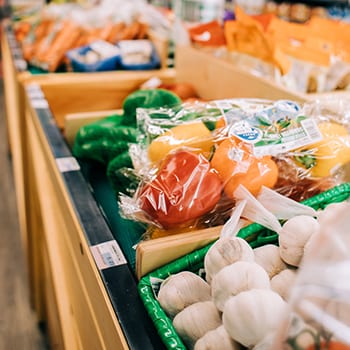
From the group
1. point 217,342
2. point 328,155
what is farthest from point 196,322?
point 328,155

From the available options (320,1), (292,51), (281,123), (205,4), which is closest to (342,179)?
(281,123)

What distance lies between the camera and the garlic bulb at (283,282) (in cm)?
46

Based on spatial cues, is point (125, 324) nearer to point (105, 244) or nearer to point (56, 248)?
point (105, 244)

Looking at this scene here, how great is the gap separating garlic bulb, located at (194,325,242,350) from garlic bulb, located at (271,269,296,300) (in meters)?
0.08

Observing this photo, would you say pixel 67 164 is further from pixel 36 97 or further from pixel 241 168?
pixel 36 97

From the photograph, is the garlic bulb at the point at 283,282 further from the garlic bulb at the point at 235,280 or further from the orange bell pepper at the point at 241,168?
the orange bell pepper at the point at 241,168

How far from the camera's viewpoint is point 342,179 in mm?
721

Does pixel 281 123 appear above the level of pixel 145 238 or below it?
above

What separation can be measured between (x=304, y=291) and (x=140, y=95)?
0.76 m

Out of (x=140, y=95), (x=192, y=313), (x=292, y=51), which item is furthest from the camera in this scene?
(x=292, y=51)

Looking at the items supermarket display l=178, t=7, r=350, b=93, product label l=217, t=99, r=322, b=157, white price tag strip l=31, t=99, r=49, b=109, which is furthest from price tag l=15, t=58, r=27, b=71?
product label l=217, t=99, r=322, b=157

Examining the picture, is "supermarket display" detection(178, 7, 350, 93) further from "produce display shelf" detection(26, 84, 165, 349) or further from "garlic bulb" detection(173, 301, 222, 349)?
"garlic bulb" detection(173, 301, 222, 349)

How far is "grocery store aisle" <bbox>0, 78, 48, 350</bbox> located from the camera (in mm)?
1665

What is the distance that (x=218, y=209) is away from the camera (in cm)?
65
